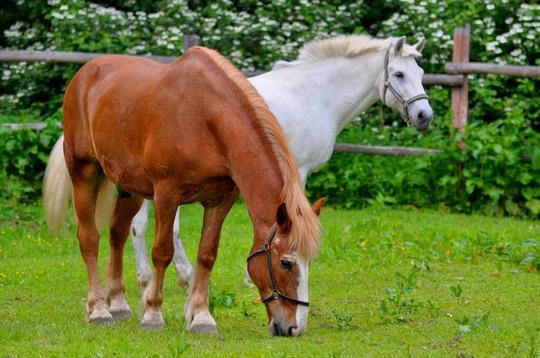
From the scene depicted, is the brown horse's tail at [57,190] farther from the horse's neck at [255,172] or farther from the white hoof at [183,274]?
the horse's neck at [255,172]

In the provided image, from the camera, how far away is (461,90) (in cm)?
1347

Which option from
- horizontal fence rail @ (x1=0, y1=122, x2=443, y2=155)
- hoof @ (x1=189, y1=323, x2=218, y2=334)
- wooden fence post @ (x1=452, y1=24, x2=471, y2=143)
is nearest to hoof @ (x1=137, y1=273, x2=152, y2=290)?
hoof @ (x1=189, y1=323, x2=218, y2=334)

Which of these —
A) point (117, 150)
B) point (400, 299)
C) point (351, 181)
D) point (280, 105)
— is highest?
point (117, 150)

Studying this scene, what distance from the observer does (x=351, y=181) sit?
13398mm

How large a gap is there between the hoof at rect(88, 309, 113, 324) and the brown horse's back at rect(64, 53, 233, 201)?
81cm

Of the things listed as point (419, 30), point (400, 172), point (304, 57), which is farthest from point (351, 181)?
point (304, 57)

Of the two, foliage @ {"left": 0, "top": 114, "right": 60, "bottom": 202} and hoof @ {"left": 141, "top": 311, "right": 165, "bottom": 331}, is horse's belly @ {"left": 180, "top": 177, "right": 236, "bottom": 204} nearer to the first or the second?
hoof @ {"left": 141, "top": 311, "right": 165, "bottom": 331}

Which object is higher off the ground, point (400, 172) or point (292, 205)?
point (292, 205)

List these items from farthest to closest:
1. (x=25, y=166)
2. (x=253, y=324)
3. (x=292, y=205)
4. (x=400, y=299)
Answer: (x=25, y=166), (x=400, y=299), (x=253, y=324), (x=292, y=205)

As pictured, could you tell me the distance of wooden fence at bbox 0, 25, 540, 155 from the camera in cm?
1305

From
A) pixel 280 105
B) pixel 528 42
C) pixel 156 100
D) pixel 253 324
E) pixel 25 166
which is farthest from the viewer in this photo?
pixel 528 42

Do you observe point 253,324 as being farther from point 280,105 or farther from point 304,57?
point 304,57

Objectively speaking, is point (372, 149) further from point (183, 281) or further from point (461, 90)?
point (183, 281)

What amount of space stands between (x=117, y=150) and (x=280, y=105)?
87.4 inches
